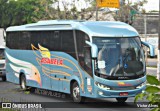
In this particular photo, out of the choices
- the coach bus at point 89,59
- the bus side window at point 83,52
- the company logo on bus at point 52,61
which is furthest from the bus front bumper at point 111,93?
the company logo on bus at point 52,61

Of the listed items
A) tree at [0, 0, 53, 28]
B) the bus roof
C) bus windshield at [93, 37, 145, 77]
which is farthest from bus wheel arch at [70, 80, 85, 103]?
tree at [0, 0, 53, 28]

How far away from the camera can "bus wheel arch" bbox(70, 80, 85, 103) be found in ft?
50.8

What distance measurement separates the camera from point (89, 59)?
48.4 ft

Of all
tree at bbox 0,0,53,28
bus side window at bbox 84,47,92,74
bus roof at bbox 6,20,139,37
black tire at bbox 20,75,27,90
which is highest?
bus roof at bbox 6,20,139,37

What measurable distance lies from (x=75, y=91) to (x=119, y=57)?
2198 millimetres

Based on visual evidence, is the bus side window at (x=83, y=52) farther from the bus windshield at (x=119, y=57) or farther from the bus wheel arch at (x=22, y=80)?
the bus wheel arch at (x=22, y=80)

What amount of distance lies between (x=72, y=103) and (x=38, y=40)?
4164mm

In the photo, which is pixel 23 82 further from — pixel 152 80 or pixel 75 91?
pixel 152 80

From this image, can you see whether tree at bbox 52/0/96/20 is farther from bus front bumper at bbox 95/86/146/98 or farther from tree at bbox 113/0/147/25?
bus front bumper at bbox 95/86/146/98

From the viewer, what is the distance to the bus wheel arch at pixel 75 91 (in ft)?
50.8

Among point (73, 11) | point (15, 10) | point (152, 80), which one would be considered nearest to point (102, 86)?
point (152, 80)

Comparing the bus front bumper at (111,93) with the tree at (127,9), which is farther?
the tree at (127,9)

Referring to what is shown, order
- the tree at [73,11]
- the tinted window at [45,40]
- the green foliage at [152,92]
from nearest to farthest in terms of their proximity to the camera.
→ the green foliage at [152,92] < the tinted window at [45,40] < the tree at [73,11]

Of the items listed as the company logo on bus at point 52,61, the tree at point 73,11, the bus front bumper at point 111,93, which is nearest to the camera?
the bus front bumper at point 111,93
